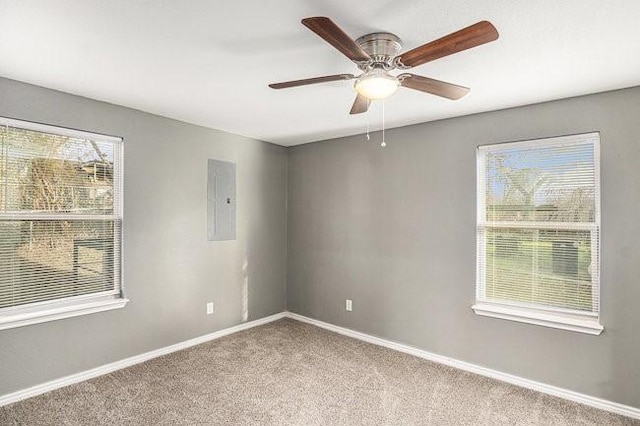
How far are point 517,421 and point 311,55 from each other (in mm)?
2747

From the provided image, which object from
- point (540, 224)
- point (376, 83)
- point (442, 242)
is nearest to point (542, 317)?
point (540, 224)

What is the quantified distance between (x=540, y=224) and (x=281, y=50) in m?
2.43

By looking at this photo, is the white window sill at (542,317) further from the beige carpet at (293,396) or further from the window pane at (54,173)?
the window pane at (54,173)

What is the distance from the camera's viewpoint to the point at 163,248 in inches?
133

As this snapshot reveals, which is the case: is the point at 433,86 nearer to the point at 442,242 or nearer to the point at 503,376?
the point at 442,242

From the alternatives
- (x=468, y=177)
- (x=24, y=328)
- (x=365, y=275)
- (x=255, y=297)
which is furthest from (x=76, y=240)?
(x=468, y=177)

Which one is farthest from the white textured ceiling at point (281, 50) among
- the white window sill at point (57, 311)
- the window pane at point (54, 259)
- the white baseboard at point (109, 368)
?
the white baseboard at point (109, 368)

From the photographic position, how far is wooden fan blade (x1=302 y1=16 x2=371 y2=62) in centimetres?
129

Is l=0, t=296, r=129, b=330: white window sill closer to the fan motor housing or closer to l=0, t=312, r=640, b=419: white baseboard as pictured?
l=0, t=312, r=640, b=419: white baseboard

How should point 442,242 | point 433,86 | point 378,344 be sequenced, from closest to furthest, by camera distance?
point 433,86 → point 442,242 → point 378,344

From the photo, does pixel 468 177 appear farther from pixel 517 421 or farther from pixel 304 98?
pixel 517 421

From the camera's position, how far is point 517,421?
7.82ft

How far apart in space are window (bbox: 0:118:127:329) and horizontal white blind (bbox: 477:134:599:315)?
3.29m

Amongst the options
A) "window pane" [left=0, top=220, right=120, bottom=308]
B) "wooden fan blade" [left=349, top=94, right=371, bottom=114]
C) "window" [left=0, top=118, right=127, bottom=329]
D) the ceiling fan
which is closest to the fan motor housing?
the ceiling fan
